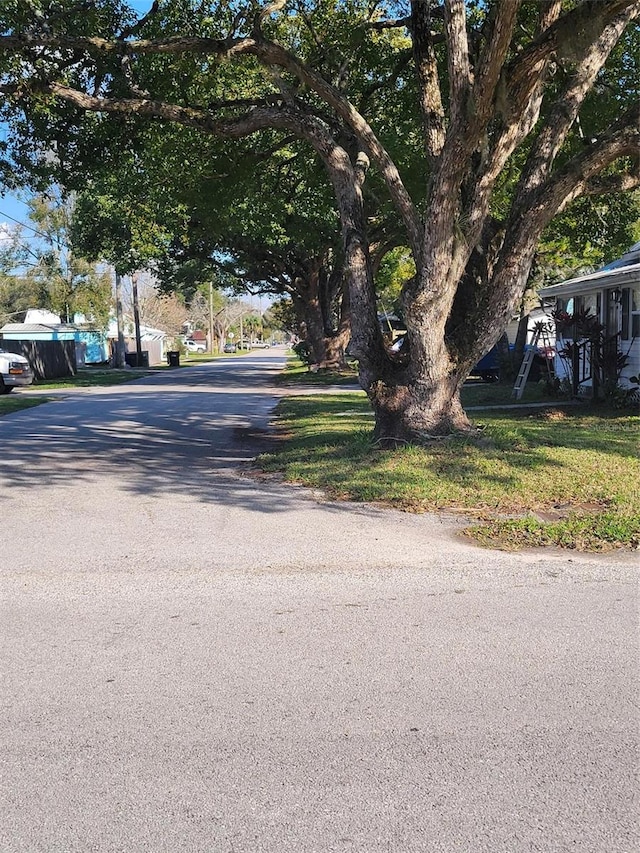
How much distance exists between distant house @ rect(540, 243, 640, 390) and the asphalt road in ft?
33.6

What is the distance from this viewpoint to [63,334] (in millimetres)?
52031

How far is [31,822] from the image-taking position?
3.28m

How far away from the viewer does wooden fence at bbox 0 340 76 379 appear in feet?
114

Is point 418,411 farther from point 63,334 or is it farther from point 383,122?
point 63,334

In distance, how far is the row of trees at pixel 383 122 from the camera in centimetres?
1017

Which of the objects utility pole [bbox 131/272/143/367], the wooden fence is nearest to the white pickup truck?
the wooden fence

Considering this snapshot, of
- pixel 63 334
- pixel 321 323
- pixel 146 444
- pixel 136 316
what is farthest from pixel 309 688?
pixel 63 334

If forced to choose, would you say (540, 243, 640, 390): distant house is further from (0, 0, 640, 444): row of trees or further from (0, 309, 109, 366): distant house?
(0, 309, 109, 366): distant house

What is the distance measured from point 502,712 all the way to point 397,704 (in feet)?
1.67

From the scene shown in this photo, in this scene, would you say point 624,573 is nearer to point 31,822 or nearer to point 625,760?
point 625,760

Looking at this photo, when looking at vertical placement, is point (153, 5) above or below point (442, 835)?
above

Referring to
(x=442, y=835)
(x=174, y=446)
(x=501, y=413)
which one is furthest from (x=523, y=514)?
(x=501, y=413)

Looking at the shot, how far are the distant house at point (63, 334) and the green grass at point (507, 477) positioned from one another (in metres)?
40.5

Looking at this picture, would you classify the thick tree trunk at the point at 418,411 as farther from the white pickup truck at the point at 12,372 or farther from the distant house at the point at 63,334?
the distant house at the point at 63,334
